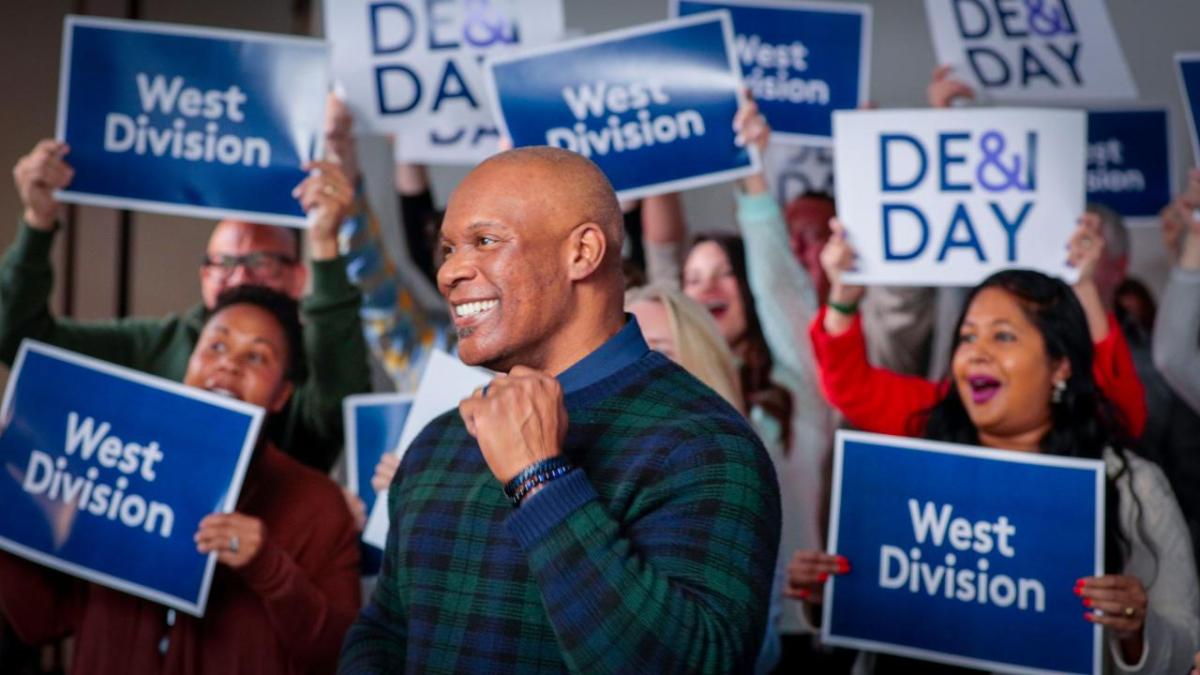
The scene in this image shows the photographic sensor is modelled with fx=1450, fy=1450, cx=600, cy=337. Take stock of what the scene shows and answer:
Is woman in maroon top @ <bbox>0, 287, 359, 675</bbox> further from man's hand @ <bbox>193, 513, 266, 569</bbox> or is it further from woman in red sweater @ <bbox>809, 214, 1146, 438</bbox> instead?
woman in red sweater @ <bbox>809, 214, 1146, 438</bbox>

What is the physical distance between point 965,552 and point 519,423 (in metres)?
1.46

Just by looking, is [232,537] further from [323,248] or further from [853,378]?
[853,378]

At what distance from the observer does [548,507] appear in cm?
128

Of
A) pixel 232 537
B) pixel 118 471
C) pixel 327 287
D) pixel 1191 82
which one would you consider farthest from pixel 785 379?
pixel 118 471

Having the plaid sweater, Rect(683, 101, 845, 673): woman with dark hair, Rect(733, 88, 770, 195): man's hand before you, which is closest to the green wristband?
Rect(683, 101, 845, 673): woman with dark hair

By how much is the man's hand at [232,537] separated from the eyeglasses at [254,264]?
808 mm

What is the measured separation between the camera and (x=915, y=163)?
122 inches

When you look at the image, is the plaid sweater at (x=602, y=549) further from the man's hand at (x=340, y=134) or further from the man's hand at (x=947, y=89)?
the man's hand at (x=947, y=89)

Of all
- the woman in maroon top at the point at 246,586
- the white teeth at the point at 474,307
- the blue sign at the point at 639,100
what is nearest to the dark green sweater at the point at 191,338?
the woman in maroon top at the point at 246,586

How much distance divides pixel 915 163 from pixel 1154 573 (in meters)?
1.04

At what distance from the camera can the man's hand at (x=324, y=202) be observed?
3.01 m

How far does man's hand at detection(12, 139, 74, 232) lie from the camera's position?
121 inches

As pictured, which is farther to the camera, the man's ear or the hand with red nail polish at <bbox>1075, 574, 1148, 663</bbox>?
the hand with red nail polish at <bbox>1075, 574, 1148, 663</bbox>

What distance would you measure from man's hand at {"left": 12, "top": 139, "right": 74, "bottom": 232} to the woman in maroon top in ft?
1.53
